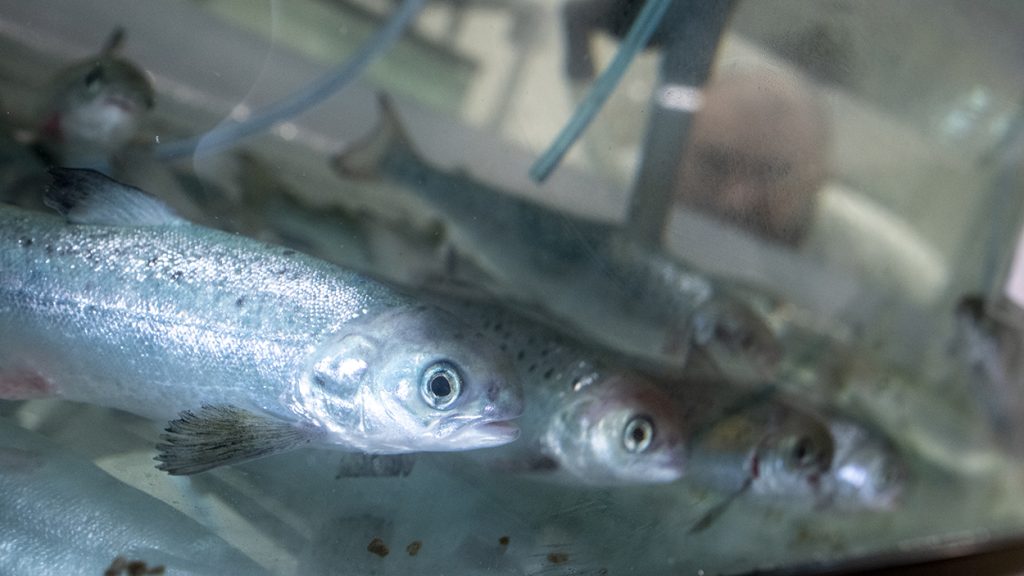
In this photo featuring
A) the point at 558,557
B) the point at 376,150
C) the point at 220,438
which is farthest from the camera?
the point at 376,150

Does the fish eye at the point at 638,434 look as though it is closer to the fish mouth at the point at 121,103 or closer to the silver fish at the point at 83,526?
the silver fish at the point at 83,526

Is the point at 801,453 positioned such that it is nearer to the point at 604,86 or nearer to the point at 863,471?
the point at 863,471

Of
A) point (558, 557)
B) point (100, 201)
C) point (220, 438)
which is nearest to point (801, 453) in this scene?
point (558, 557)

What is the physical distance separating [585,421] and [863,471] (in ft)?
2.65

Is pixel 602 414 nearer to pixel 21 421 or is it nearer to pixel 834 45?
pixel 21 421

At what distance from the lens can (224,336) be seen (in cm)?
65

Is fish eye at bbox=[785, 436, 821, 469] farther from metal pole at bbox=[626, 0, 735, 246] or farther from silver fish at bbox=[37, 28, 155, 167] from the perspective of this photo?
silver fish at bbox=[37, 28, 155, 167]

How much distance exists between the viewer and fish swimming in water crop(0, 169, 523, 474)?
0.64 meters

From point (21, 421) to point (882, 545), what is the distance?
1.20m

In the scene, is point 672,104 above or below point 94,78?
below

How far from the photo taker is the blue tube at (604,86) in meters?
1.27

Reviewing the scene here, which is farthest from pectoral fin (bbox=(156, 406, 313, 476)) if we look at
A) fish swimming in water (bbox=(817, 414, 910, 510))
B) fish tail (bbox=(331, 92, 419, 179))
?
fish tail (bbox=(331, 92, 419, 179))

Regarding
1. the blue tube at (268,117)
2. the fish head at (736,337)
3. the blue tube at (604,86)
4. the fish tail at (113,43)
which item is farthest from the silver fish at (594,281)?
the fish tail at (113,43)

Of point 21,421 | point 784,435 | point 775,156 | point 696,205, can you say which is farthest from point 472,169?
point 21,421
